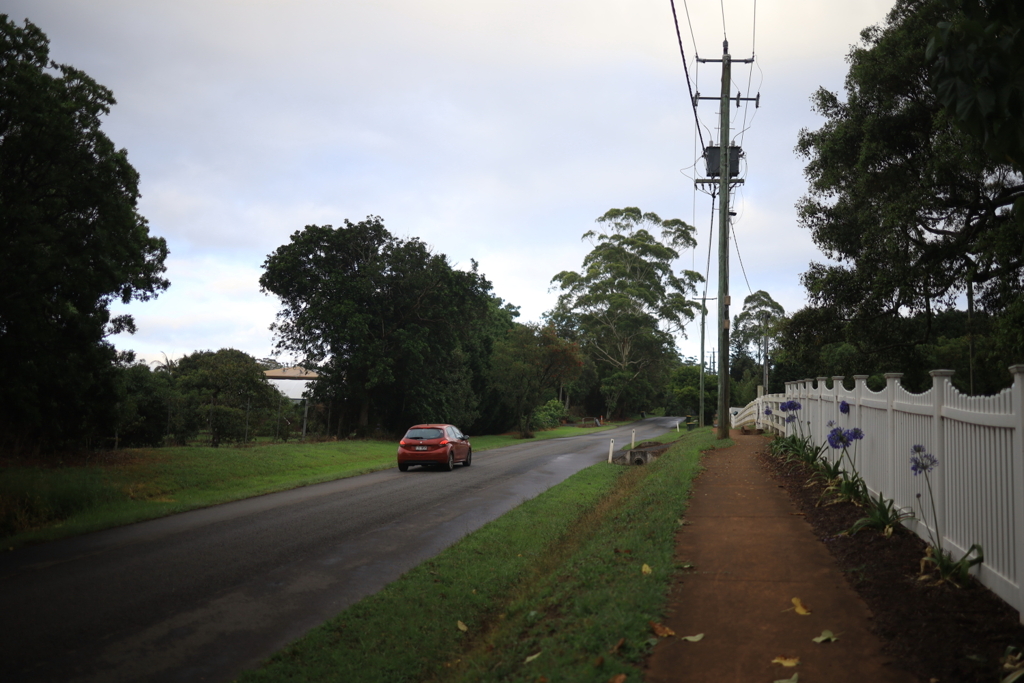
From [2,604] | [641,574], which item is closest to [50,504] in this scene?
[2,604]

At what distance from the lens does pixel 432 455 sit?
21266 mm

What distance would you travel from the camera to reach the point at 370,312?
35.7 meters

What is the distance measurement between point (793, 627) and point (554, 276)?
6250 cm

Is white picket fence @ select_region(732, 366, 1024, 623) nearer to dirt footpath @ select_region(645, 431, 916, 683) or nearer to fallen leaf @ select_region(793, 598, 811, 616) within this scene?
dirt footpath @ select_region(645, 431, 916, 683)

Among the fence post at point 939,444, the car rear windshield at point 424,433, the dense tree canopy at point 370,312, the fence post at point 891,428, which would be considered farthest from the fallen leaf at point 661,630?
the dense tree canopy at point 370,312

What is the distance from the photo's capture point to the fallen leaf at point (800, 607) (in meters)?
5.50

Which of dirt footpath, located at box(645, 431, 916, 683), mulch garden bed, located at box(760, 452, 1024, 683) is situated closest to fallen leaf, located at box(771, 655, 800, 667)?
dirt footpath, located at box(645, 431, 916, 683)

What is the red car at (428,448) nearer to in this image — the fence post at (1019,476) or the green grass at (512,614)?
the green grass at (512,614)

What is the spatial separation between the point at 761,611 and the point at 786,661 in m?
1.00

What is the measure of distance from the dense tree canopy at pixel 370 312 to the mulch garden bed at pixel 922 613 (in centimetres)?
2810

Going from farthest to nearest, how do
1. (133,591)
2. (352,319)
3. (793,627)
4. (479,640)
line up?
(352,319)
(133,591)
(479,640)
(793,627)

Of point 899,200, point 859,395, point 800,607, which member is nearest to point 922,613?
point 800,607

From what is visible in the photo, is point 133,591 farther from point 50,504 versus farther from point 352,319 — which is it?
point 352,319

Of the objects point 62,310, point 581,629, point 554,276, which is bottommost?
point 581,629
